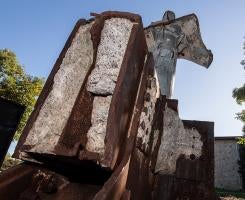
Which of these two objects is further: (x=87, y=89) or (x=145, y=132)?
(x=145, y=132)

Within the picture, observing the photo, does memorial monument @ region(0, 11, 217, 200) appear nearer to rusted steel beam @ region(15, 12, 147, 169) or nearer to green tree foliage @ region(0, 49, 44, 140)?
rusted steel beam @ region(15, 12, 147, 169)

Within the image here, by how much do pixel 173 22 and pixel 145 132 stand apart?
253 cm

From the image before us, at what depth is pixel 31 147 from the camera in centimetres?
138

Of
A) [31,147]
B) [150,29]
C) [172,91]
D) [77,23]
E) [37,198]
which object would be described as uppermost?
[150,29]

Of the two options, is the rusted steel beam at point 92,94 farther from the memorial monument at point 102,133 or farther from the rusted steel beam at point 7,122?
the rusted steel beam at point 7,122

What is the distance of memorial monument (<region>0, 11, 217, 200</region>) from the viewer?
52.7 inches

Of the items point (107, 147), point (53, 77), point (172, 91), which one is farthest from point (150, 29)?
point (107, 147)

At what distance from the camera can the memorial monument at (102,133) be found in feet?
4.40

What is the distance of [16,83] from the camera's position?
24.7 m

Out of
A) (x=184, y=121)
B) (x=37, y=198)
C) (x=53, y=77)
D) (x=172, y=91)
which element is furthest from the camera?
(x=172, y=91)

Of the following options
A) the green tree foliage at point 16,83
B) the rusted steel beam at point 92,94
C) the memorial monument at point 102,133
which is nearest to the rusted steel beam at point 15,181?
the memorial monument at point 102,133

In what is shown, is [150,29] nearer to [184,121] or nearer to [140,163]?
[184,121]

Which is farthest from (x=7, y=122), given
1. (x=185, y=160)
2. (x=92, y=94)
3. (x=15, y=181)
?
(x=185, y=160)

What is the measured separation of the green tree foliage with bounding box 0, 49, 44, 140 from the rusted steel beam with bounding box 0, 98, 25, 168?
2144cm
